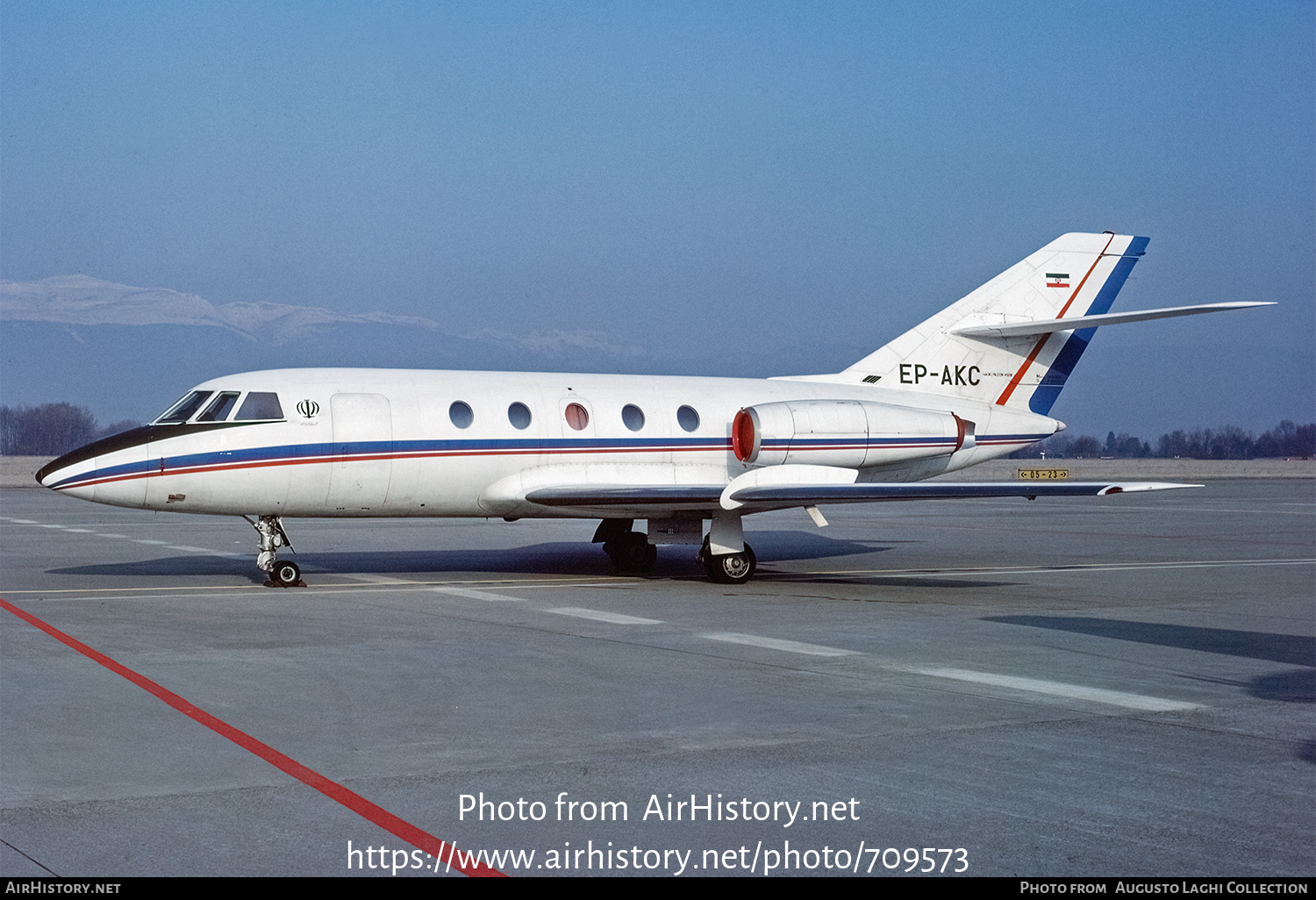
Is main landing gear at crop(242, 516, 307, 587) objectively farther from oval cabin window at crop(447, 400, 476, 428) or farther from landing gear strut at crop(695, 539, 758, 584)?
landing gear strut at crop(695, 539, 758, 584)

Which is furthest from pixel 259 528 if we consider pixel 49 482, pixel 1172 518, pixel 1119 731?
pixel 1172 518

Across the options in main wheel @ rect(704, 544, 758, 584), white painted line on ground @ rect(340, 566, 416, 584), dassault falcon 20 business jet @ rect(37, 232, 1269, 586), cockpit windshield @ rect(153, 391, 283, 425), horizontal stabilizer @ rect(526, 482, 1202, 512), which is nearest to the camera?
horizontal stabilizer @ rect(526, 482, 1202, 512)

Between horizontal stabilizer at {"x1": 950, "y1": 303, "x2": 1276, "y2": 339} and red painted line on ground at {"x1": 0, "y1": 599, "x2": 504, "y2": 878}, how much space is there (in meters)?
14.9

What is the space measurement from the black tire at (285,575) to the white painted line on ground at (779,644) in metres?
6.41

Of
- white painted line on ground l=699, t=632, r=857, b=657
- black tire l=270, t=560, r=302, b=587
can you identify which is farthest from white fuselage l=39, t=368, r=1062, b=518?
white painted line on ground l=699, t=632, r=857, b=657

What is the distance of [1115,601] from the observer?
15.1 m

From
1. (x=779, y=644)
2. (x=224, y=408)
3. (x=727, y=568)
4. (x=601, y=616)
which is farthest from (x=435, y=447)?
(x=779, y=644)

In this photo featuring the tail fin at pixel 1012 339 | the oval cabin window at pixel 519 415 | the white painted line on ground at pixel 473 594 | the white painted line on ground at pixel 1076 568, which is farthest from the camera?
the tail fin at pixel 1012 339

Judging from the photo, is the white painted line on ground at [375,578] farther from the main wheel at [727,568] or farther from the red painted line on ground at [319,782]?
the red painted line on ground at [319,782]

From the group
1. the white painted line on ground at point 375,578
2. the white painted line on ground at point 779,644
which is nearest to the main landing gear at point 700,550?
the white painted line on ground at point 375,578

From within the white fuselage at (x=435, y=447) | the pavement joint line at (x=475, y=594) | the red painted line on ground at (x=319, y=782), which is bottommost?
the red painted line on ground at (x=319, y=782)

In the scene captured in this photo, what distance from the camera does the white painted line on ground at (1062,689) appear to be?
8.52 metres

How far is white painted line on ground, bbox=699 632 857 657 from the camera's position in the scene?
10.9m
